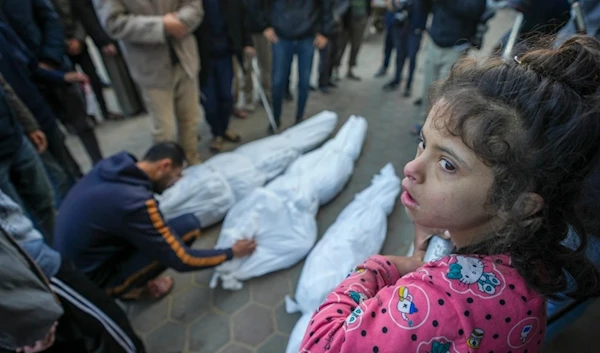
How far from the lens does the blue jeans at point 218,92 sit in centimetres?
313

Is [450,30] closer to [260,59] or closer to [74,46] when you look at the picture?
[260,59]

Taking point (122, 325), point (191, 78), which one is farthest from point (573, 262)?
point (191, 78)

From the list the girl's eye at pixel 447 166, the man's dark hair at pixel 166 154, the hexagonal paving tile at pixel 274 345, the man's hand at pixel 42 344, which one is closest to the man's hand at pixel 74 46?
the man's dark hair at pixel 166 154

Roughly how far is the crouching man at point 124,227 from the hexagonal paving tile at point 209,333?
1.17ft

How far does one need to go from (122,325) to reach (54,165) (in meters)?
1.49

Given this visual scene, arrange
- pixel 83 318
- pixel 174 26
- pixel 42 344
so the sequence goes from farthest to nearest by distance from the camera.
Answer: pixel 174 26
pixel 83 318
pixel 42 344

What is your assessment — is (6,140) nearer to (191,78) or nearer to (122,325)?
(122,325)

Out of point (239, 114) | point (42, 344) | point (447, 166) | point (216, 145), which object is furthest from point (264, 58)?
point (447, 166)

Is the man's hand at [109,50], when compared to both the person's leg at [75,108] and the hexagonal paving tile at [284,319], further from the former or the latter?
the hexagonal paving tile at [284,319]

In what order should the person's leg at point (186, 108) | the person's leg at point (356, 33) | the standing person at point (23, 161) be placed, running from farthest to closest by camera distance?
the person's leg at point (356, 33) → the person's leg at point (186, 108) → the standing person at point (23, 161)

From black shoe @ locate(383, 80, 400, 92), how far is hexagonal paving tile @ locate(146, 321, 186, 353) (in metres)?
4.24

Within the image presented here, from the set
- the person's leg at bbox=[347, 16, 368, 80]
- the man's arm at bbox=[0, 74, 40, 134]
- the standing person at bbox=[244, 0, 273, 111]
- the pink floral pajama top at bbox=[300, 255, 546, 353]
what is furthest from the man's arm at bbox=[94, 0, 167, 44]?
the person's leg at bbox=[347, 16, 368, 80]

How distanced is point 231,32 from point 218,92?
0.57 metres

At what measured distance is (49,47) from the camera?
7.70 feet
